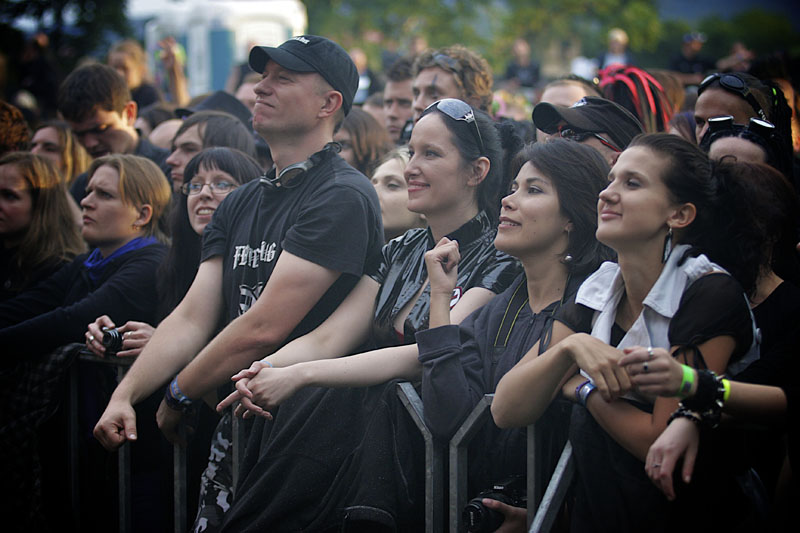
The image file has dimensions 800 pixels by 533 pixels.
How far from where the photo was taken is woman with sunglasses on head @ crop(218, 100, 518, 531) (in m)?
2.97

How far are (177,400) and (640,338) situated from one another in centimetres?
201

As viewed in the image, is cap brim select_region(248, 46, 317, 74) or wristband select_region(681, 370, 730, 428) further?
cap brim select_region(248, 46, 317, 74)

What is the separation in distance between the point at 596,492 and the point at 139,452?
8.23ft

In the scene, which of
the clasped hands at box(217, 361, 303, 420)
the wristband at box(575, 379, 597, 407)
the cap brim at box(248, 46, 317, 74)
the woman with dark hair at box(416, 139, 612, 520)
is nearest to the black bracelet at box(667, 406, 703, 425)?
the wristband at box(575, 379, 597, 407)

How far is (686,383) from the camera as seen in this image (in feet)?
7.04

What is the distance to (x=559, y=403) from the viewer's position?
265 cm

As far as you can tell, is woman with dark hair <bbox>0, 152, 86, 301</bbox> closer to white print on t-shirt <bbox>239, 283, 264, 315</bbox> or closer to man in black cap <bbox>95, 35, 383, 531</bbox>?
man in black cap <bbox>95, 35, 383, 531</bbox>

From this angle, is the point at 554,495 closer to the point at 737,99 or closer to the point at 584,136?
the point at 584,136

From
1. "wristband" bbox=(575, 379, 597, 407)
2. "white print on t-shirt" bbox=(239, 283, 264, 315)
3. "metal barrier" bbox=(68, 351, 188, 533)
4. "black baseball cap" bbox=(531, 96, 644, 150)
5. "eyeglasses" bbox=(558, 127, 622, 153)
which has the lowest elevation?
"metal barrier" bbox=(68, 351, 188, 533)

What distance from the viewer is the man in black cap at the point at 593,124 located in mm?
3732

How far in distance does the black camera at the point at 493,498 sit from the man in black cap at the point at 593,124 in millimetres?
1597

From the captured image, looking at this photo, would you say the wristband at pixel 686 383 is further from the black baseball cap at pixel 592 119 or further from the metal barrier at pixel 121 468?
the metal barrier at pixel 121 468

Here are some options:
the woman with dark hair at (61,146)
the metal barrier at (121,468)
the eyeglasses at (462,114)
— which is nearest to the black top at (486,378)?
the eyeglasses at (462,114)

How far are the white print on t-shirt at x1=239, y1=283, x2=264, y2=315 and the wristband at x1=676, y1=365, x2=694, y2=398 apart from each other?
199cm
